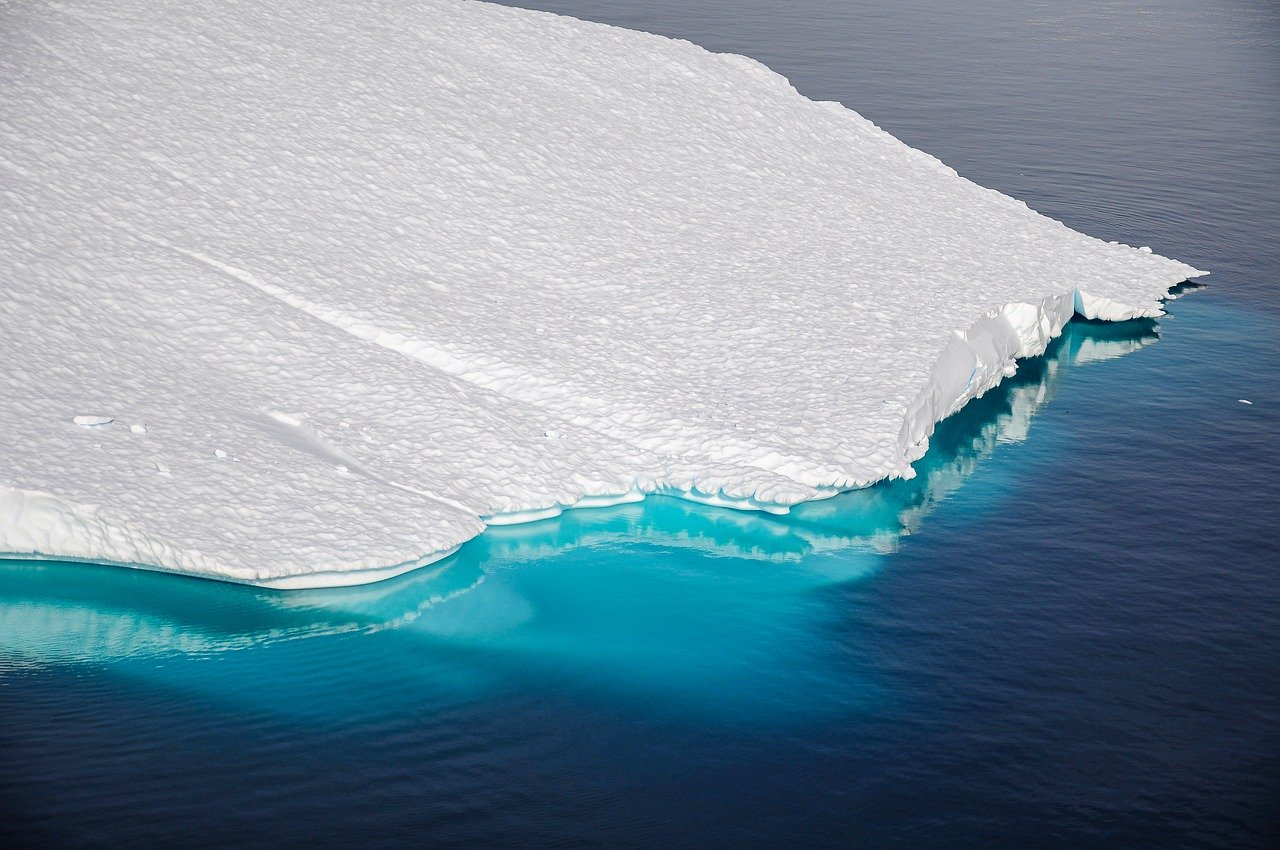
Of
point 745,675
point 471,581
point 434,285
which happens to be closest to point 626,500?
point 471,581

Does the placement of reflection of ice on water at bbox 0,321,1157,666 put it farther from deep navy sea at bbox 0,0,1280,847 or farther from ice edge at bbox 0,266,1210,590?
ice edge at bbox 0,266,1210,590

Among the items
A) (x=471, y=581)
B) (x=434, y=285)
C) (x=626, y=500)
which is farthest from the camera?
(x=434, y=285)

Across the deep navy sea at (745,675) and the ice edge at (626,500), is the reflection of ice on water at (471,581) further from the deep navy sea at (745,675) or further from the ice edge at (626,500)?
the ice edge at (626,500)

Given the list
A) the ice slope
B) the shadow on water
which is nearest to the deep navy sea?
the shadow on water

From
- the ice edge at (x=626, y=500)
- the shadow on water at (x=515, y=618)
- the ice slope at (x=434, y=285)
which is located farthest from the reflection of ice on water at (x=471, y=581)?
the ice slope at (x=434, y=285)

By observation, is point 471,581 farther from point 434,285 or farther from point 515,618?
point 434,285

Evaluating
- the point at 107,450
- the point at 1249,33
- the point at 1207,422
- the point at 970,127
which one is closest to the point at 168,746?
the point at 107,450
